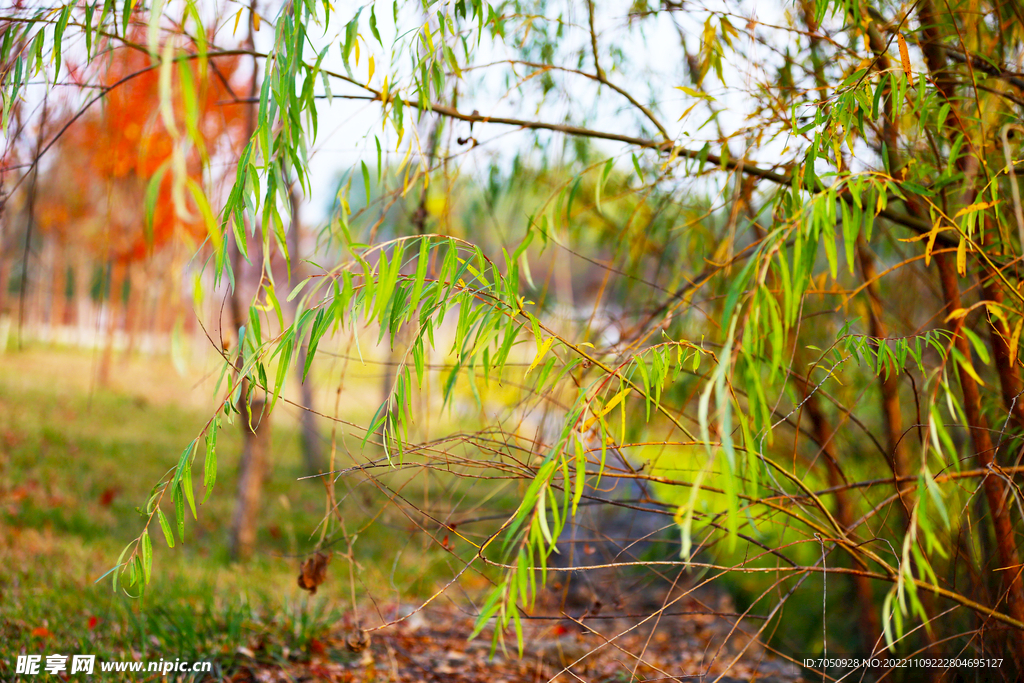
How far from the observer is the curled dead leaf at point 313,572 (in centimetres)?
182

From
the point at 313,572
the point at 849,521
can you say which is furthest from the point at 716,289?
the point at 313,572

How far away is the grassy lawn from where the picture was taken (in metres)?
2.05

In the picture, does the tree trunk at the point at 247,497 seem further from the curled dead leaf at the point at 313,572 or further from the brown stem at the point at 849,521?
the brown stem at the point at 849,521

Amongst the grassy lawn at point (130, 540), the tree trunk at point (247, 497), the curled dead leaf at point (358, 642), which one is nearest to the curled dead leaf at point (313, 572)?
the grassy lawn at point (130, 540)

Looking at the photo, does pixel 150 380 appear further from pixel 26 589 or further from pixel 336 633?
pixel 336 633

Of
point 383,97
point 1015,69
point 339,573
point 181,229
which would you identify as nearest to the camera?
point 181,229

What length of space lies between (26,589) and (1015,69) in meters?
3.70

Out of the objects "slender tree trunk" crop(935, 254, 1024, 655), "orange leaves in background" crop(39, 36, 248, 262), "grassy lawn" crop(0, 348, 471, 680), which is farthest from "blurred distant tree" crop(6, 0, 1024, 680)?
"orange leaves in background" crop(39, 36, 248, 262)

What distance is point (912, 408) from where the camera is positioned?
2.93m

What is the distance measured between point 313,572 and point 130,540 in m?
2.01

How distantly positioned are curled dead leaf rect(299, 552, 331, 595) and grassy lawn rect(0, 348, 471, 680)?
0.05 m

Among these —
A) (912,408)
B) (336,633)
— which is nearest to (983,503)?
(912,408)

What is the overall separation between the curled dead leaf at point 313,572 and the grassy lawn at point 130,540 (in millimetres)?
55

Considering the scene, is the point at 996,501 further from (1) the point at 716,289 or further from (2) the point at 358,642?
(2) the point at 358,642
